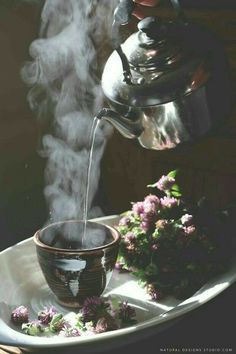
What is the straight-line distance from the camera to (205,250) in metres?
1.14

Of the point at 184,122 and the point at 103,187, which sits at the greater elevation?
the point at 184,122

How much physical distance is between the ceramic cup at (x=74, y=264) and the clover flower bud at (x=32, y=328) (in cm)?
10

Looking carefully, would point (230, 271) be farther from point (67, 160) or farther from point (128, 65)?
point (67, 160)

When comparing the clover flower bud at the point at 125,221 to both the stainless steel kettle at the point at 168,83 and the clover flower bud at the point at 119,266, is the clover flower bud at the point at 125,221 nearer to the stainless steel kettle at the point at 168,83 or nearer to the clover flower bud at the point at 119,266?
the clover flower bud at the point at 119,266

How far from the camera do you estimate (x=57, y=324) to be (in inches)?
37.4

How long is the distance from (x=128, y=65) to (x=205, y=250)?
45 cm

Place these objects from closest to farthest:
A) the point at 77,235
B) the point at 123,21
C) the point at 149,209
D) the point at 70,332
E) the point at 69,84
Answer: the point at 70,332 → the point at 123,21 → the point at 77,235 → the point at 149,209 → the point at 69,84

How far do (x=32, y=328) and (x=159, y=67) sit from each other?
569 millimetres

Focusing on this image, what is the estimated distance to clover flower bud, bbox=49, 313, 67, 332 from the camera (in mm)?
949

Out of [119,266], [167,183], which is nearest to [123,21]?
[167,183]

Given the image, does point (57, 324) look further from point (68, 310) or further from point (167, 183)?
point (167, 183)

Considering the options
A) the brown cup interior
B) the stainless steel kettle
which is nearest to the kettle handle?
the stainless steel kettle

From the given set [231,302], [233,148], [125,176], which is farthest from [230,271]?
[125,176]

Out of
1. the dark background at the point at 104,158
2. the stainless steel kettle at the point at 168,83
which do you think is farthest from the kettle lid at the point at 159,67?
the dark background at the point at 104,158
